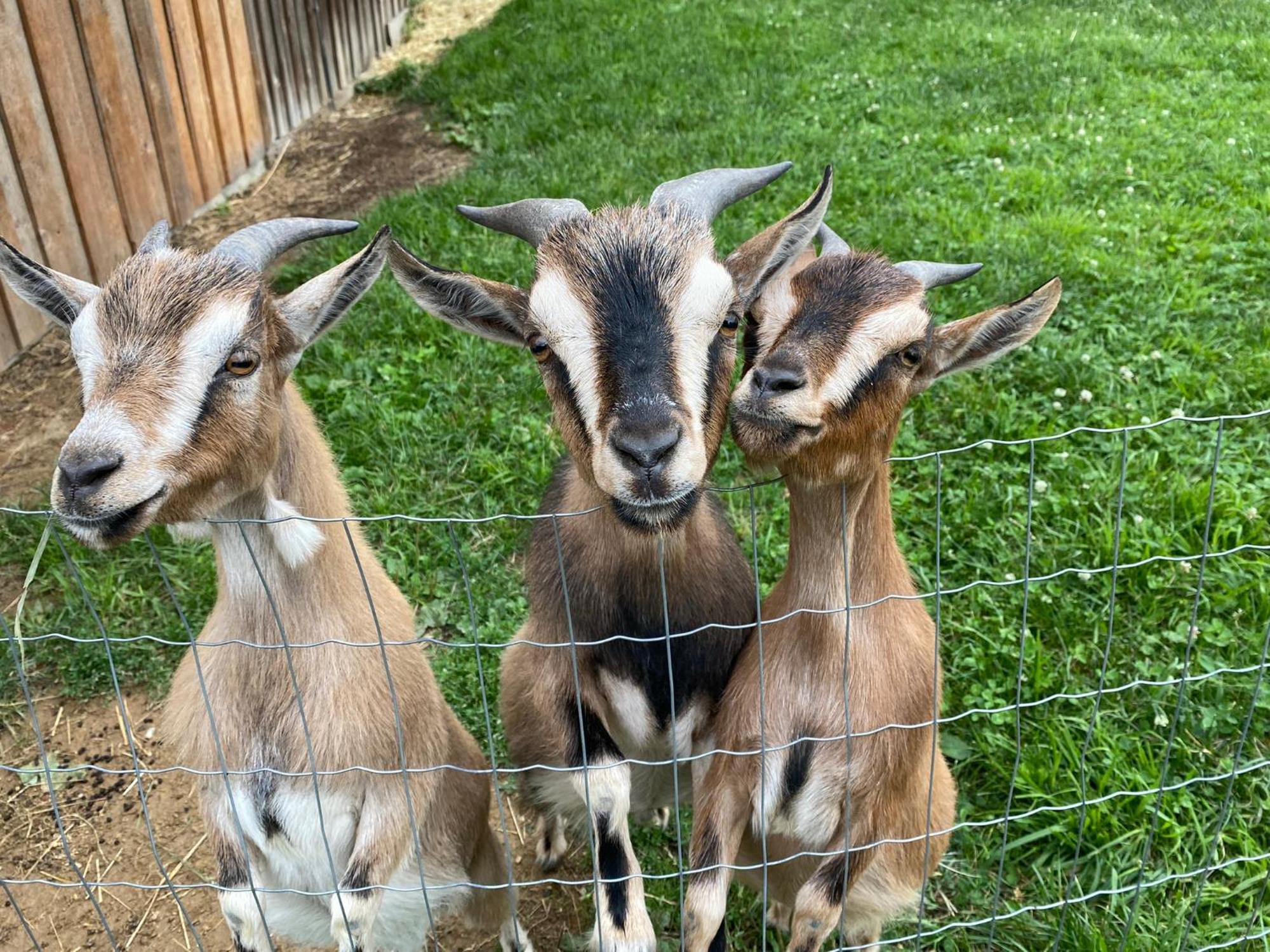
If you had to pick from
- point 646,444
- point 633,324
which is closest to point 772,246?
point 633,324

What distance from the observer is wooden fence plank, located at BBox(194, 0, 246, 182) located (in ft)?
22.5

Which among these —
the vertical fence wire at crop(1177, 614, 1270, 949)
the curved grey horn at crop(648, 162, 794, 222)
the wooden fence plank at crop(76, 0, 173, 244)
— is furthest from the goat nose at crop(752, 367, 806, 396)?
the wooden fence plank at crop(76, 0, 173, 244)

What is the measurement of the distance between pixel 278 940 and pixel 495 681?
1088 mm

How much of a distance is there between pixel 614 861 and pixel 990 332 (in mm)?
1602

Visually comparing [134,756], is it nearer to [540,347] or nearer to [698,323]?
[540,347]

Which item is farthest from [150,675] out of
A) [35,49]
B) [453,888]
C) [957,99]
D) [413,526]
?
[957,99]

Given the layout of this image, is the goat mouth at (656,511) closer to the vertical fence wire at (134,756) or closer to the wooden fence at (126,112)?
the vertical fence wire at (134,756)

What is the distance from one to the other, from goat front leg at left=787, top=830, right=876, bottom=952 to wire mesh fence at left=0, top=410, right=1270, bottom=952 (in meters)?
0.09

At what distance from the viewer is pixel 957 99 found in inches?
309

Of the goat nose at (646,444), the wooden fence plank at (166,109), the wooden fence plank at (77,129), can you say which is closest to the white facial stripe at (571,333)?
the goat nose at (646,444)

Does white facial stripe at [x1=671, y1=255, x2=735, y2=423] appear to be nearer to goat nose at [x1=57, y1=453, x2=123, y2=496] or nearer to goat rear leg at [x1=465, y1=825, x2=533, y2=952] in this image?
goat nose at [x1=57, y1=453, x2=123, y2=496]

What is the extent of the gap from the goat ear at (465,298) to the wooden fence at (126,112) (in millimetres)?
3598

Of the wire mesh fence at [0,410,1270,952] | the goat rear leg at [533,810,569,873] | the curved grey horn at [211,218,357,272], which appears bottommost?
the goat rear leg at [533,810,569,873]

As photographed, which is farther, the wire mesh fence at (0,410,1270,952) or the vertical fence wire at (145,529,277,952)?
the wire mesh fence at (0,410,1270,952)
